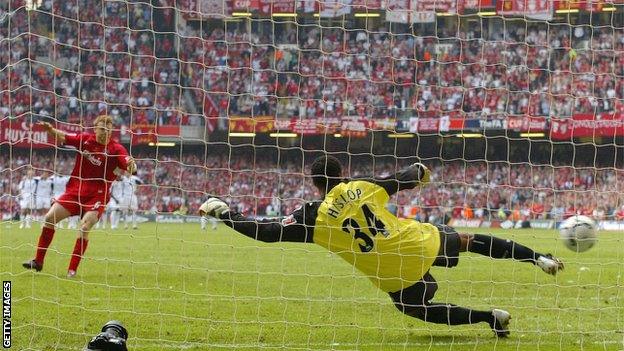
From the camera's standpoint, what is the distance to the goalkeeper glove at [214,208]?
707 centimetres

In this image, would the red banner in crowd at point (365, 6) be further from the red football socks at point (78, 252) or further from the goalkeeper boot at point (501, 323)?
the red football socks at point (78, 252)

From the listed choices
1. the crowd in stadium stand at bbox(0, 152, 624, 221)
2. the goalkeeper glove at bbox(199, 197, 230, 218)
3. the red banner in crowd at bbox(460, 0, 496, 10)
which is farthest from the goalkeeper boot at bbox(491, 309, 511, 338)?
the crowd in stadium stand at bbox(0, 152, 624, 221)

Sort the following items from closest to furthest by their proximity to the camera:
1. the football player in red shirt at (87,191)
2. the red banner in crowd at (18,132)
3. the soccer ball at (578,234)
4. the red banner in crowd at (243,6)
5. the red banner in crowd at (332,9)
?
the red banner in crowd at (18,132) → the soccer ball at (578,234) → the football player in red shirt at (87,191) → the red banner in crowd at (332,9) → the red banner in crowd at (243,6)

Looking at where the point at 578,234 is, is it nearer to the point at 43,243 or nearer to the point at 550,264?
the point at 550,264

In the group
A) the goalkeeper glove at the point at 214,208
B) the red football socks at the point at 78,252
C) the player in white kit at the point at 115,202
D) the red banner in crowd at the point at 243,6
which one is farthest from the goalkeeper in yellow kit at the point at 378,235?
the player in white kit at the point at 115,202

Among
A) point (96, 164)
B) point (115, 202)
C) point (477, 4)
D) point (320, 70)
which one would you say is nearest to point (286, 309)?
point (96, 164)

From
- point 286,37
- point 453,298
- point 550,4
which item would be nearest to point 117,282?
point 453,298

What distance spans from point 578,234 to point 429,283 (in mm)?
3176

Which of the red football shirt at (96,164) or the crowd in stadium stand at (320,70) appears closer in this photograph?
the red football shirt at (96,164)

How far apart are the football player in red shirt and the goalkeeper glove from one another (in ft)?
13.5

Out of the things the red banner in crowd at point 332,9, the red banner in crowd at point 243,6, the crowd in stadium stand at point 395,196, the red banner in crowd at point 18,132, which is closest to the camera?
the red banner in crowd at point 18,132

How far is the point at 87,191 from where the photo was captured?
12156mm

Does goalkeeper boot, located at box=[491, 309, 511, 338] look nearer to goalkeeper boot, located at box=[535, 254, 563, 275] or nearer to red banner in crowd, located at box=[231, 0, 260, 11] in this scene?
goalkeeper boot, located at box=[535, 254, 563, 275]

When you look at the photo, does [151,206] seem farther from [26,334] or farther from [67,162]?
[26,334]
